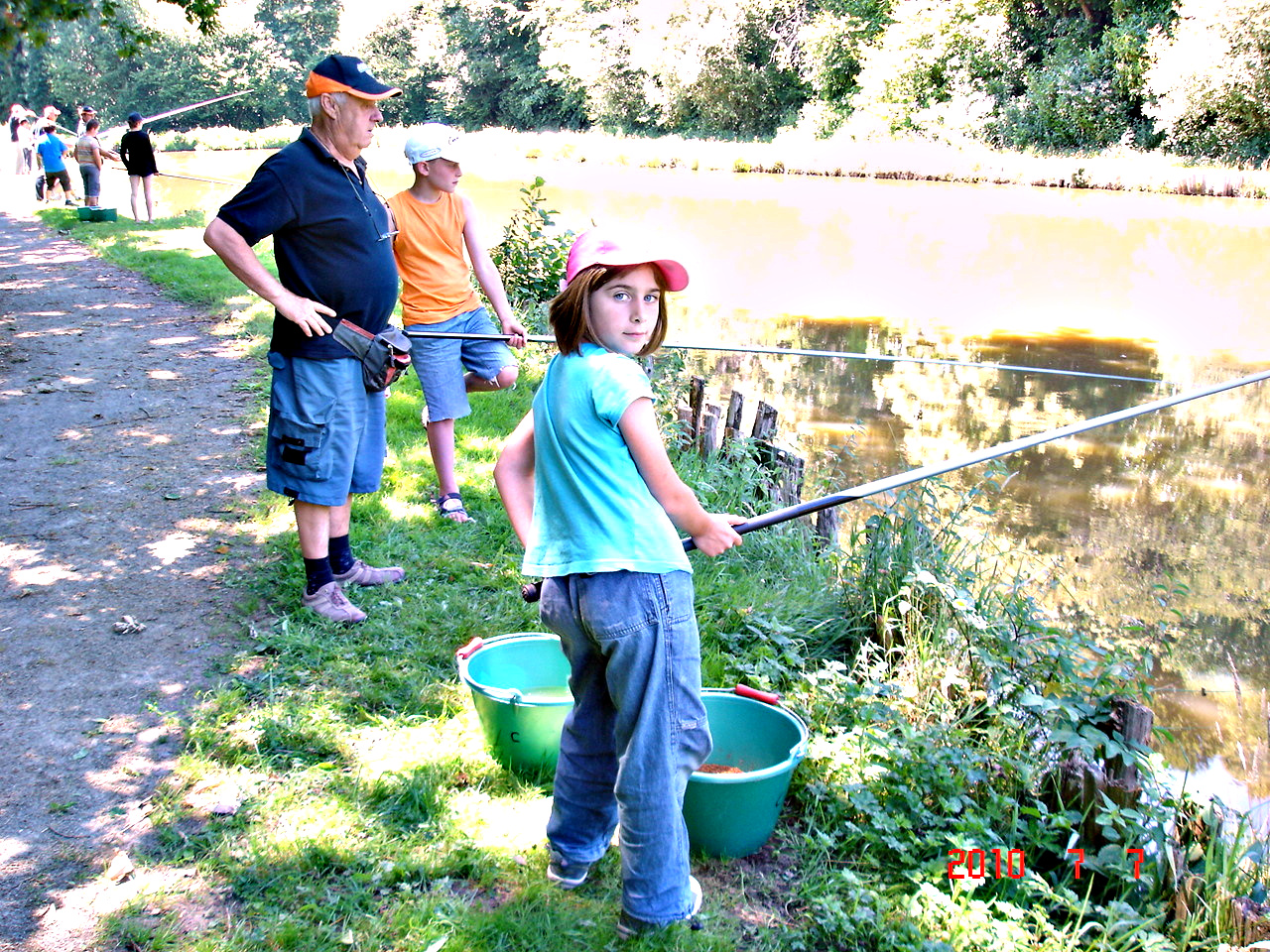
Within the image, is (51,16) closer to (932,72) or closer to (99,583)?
(99,583)

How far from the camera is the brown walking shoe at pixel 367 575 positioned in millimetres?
4109

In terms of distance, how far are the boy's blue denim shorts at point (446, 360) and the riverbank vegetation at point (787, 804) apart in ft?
2.73

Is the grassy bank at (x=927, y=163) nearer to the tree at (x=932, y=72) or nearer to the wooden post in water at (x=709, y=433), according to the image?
the tree at (x=932, y=72)

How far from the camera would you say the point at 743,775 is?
104 inches

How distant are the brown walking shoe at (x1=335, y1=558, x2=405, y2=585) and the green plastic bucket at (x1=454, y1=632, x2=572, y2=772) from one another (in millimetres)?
998

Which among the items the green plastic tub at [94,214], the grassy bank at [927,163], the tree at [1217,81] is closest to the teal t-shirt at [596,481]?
the green plastic tub at [94,214]

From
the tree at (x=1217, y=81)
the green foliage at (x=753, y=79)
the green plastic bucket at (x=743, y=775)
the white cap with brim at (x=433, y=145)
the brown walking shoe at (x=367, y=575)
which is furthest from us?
the green foliage at (x=753, y=79)

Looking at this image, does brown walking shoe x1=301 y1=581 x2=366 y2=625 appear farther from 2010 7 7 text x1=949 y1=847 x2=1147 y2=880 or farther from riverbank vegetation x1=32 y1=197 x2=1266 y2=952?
2010 7 7 text x1=949 y1=847 x2=1147 y2=880

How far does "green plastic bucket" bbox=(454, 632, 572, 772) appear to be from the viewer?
2.97m

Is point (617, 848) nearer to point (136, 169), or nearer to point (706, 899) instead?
point (706, 899)

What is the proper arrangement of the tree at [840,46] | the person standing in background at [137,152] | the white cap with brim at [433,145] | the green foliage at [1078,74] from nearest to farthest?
1. the white cap with brim at [433,145]
2. the person standing in background at [137,152]
3. the green foliage at [1078,74]
4. the tree at [840,46]

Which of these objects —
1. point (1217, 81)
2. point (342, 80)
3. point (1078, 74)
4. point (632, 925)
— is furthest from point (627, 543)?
point (1078, 74)

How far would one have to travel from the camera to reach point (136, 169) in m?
14.5

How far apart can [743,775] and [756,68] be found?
45.4 metres
